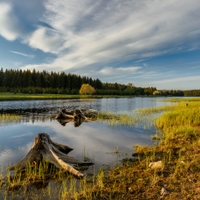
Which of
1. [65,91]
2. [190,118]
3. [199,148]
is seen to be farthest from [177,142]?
[65,91]

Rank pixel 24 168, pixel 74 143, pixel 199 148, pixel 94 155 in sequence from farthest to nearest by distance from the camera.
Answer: pixel 74 143 < pixel 94 155 < pixel 199 148 < pixel 24 168

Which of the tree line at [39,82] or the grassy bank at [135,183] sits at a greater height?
the tree line at [39,82]

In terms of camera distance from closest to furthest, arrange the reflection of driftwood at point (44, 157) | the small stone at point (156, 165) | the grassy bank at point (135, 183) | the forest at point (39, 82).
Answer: the grassy bank at point (135, 183)
the small stone at point (156, 165)
the reflection of driftwood at point (44, 157)
the forest at point (39, 82)

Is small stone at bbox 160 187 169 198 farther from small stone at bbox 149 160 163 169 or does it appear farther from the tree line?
the tree line

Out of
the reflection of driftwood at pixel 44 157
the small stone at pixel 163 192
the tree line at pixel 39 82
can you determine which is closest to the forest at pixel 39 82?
the tree line at pixel 39 82

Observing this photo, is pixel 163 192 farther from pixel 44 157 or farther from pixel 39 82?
pixel 39 82

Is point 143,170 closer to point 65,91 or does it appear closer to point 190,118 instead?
point 190,118

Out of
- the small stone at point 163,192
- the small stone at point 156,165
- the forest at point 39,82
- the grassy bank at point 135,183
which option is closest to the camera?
the small stone at point 163,192

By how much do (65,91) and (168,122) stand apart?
3682 inches

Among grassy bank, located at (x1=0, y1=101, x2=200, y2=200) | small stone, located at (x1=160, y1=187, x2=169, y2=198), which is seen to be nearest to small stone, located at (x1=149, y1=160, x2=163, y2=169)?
grassy bank, located at (x1=0, y1=101, x2=200, y2=200)

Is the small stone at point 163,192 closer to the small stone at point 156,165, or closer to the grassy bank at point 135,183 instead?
the grassy bank at point 135,183

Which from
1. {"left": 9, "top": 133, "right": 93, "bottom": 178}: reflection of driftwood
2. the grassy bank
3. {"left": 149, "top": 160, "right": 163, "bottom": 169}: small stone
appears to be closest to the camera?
the grassy bank

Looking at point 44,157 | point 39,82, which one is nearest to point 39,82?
point 39,82

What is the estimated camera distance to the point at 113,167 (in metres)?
7.19
